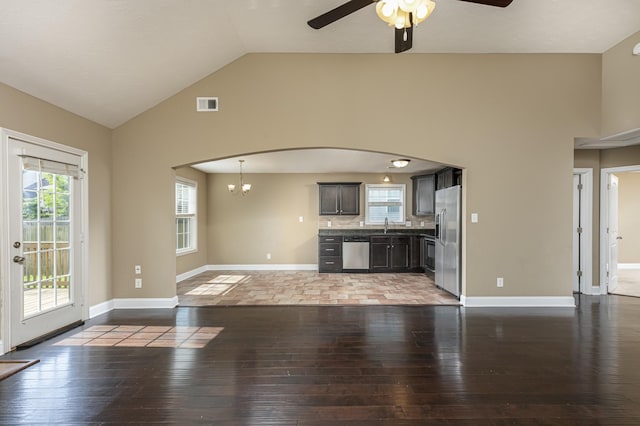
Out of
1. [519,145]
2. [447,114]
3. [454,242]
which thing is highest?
[447,114]

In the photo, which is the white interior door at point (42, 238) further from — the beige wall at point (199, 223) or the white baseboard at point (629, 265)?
the white baseboard at point (629, 265)

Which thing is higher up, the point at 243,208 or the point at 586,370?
the point at 243,208

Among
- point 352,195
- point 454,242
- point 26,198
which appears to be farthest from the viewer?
point 352,195

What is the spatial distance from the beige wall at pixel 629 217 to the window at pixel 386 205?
494cm

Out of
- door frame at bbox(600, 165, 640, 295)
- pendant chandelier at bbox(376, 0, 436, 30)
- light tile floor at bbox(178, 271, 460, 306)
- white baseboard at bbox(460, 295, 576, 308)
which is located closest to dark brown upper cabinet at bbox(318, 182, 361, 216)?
light tile floor at bbox(178, 271, 460, 306)

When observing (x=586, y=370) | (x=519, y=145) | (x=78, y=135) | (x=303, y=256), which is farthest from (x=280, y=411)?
(x=303, y=256)

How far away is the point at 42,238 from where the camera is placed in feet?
11.5

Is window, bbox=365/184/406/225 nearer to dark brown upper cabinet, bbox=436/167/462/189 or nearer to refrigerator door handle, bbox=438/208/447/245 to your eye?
dark brown upper cabinet, bbox=436/167/462/189

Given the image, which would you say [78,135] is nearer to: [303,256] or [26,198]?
[26,198]

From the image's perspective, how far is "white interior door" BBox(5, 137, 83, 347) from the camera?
10.4 ft

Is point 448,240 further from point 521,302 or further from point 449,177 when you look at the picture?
point 449,177

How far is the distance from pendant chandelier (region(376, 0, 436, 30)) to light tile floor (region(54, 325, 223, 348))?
10.6ft

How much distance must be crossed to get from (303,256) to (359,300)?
330 cm

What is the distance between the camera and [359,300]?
5.00 m
